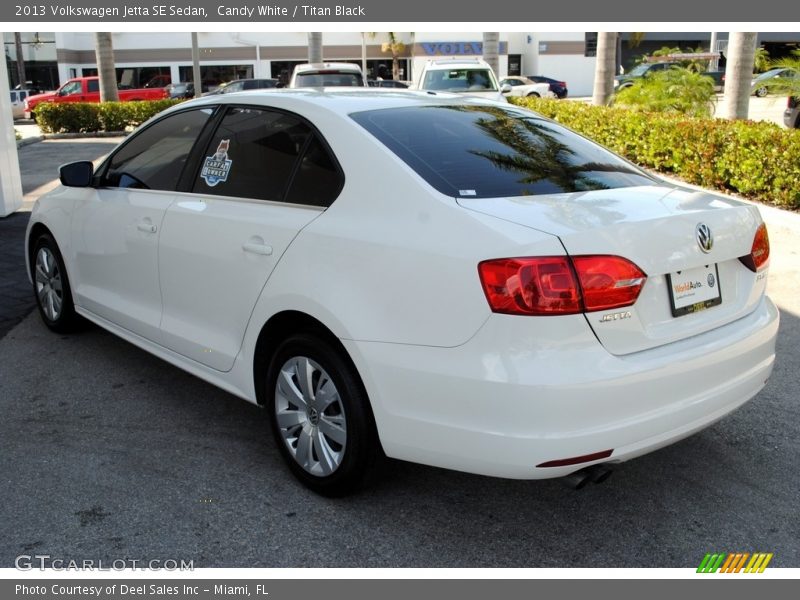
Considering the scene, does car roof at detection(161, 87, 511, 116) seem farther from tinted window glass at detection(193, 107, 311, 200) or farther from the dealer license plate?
the dealer license plate

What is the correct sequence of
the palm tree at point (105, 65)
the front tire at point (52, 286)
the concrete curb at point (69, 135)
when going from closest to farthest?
the front tire at point (52, 286) < the concrete curb at point (69, 135) < the palm tree at point (105, 65)

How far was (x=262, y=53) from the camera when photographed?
5144 cm

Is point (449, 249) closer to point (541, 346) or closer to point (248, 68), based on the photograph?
point (541, 346)

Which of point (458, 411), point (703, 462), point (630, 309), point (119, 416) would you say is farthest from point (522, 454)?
point (119, 416)

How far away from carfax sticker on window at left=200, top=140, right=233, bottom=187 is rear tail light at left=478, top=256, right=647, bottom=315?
182cm

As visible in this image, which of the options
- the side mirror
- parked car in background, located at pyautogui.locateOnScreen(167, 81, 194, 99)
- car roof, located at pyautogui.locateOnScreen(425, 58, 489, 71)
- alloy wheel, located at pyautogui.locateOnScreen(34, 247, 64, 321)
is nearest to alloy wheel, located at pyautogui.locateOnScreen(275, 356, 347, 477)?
the side mirror

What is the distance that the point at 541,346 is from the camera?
9.28ft

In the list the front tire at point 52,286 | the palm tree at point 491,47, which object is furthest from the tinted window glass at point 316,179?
the palm tree at point 491,47

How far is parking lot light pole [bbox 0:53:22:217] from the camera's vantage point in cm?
1027

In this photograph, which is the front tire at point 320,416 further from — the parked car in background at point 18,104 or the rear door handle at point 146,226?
the parked car in background at point 18,104

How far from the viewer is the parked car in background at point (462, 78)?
16750mm

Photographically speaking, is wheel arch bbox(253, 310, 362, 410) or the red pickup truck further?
the red pickup truck

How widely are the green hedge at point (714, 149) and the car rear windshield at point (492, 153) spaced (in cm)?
568

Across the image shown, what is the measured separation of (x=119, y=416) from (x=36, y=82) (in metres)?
55.5
